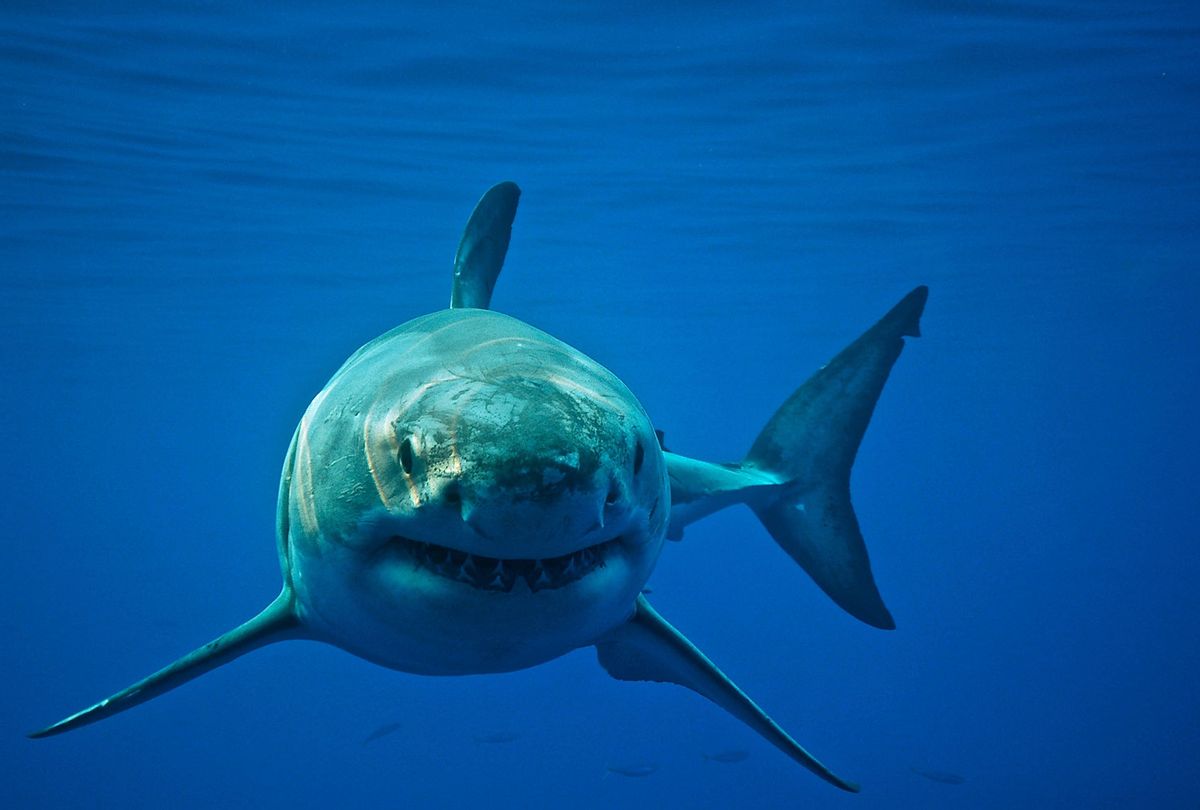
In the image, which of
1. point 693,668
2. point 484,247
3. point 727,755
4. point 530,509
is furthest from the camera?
point 727,755

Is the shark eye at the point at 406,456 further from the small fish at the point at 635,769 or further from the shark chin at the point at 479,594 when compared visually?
the small fish at the point at 635,769

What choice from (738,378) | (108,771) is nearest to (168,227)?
(108,771)

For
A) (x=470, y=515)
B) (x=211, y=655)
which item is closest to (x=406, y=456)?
(x=470, y=515)

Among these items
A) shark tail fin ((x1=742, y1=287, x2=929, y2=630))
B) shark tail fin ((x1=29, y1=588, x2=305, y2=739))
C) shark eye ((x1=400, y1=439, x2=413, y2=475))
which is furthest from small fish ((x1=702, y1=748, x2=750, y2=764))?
shark eye ((x1=400, y1=439, x2=413, y2=475))

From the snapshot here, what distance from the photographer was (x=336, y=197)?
1923cm

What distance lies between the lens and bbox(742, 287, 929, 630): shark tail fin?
239 inches

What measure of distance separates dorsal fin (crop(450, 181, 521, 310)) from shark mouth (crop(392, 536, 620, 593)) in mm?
3087

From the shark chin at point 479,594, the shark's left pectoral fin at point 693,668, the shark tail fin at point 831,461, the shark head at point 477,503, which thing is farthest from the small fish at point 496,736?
the shark chin at point 479,594

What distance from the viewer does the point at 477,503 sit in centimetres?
208

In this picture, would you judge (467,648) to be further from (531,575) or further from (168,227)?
(168,227)

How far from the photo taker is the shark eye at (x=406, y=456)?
2326 millimetres

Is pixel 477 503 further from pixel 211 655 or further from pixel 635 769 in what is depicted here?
pixel 635 769

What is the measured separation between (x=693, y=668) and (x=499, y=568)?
210cm

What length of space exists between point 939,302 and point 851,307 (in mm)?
3242
